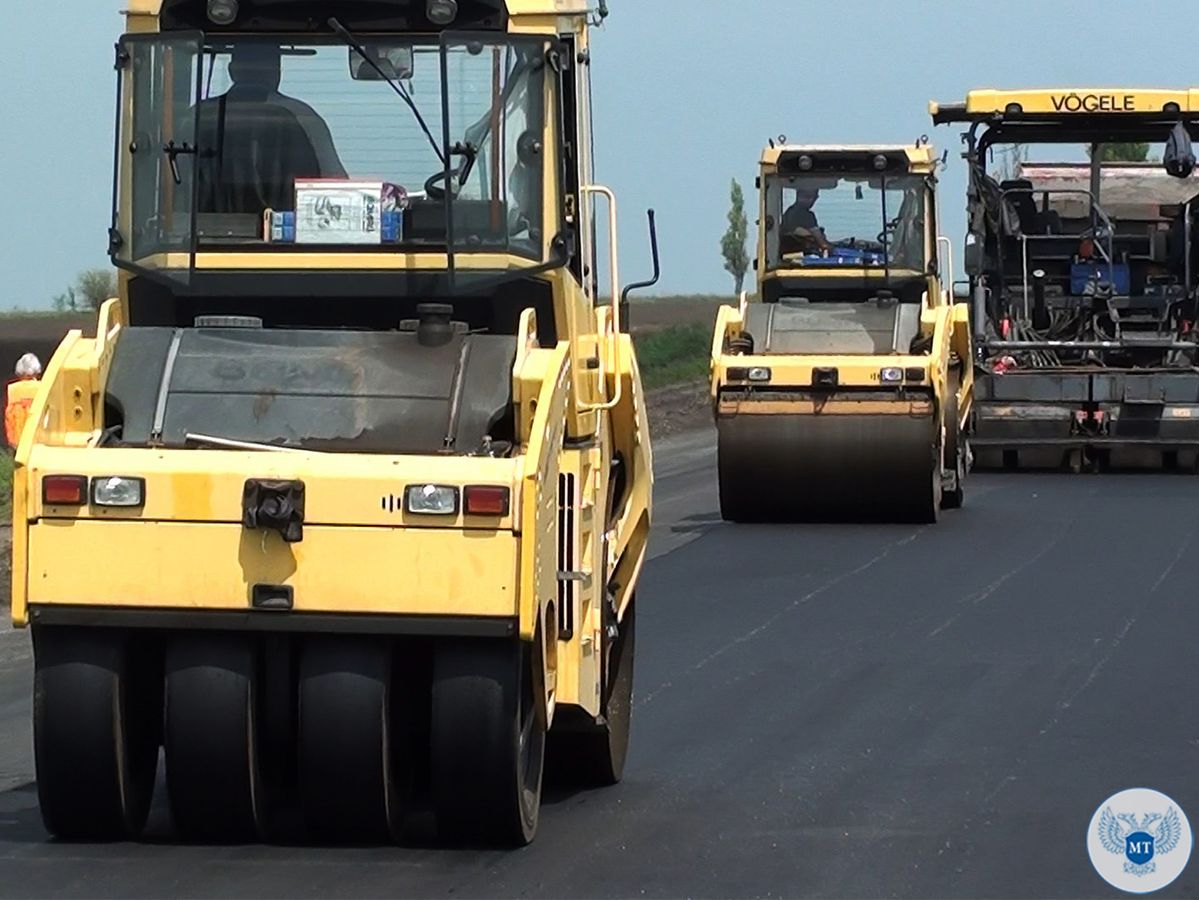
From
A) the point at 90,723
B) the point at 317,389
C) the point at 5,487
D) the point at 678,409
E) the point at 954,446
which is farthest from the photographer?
the point at 678,409

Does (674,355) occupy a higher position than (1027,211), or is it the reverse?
(1027,211)

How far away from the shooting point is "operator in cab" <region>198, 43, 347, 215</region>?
7.23 metres

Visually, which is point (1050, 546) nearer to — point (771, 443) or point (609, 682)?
point (771, 443)

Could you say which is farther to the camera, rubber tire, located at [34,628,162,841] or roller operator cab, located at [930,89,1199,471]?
roller operator cab, located at [930,89,1199,471]

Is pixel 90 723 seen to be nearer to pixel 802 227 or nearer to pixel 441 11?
pixel 441 11

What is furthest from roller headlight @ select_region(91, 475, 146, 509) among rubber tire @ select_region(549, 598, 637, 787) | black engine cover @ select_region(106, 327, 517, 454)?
rubber tire @ select_region(549, 598, 637, 787)

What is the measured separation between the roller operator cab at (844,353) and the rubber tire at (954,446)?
17 millimetres

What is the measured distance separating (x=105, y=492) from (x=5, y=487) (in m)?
15.2

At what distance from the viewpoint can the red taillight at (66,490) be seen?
6293mm

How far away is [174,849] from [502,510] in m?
1.36

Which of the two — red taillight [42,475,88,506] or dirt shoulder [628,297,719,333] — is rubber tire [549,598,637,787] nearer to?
red taillight [42,475,88,506]

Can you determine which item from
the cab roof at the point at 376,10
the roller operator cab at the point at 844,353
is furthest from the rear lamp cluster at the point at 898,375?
the cab roof at the point at 376,10

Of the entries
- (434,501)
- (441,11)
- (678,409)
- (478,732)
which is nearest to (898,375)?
(441,11)

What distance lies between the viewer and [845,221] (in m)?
19.0
